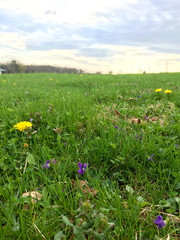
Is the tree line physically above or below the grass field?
above

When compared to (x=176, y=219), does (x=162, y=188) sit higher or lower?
higher

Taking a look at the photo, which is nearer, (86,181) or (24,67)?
(86,181)

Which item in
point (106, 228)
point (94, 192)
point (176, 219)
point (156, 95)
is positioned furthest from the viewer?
point (156, 95)

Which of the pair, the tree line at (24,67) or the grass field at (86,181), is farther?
the tree line at (24,67)

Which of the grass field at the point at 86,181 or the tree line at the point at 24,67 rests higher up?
the tree line at the point at 24,67

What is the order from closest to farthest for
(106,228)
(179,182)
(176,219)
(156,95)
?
1. (106,228)
2. (176,219)
3. (179,182)
4. (156,95)

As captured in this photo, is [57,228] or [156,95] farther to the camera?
[156,95]

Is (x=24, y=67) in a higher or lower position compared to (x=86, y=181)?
higher

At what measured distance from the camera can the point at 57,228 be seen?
1314mm

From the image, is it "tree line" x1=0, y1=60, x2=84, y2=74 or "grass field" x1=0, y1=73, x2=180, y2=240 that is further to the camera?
"tree line" x1=0, y1=60, x2=84, y2=74

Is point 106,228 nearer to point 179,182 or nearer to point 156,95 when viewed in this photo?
point 179,182

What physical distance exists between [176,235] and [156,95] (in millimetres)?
4539

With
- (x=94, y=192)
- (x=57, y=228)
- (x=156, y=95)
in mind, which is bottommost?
(x=57, y=228)

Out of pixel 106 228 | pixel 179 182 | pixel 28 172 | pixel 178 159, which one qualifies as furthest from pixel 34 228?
pixel 178 159
